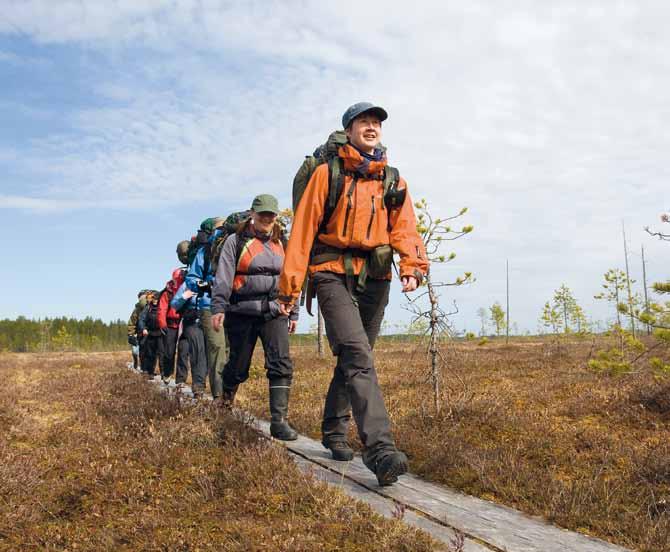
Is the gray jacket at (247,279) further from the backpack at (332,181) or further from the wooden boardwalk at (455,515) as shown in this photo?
the wooden boardwalk at (455,515)

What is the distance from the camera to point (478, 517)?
3467mm

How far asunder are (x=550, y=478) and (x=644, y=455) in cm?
133

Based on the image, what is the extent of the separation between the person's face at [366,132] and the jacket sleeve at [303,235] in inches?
12.3

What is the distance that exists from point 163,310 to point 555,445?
9.11 meters

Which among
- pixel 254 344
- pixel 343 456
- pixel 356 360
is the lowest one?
pixel 343 456

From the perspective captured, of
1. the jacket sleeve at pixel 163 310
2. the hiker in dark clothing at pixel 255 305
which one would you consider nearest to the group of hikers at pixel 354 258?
the hiker in dark clothing at pixel 255 305

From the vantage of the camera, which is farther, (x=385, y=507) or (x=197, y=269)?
(x=197, y=269)

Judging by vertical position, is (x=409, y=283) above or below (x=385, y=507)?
above

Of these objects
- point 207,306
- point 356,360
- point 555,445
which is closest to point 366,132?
point 356,360

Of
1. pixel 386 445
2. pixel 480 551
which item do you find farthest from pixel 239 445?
pixel 480 551

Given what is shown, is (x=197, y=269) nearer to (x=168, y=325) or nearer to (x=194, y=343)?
(x=194, y=343)

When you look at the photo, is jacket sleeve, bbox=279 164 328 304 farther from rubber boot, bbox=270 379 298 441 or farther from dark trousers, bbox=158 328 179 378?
dark trousers, bbox=158 328 179 378

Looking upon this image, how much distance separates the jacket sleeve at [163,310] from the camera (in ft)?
40.3

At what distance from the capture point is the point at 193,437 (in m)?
4.93
